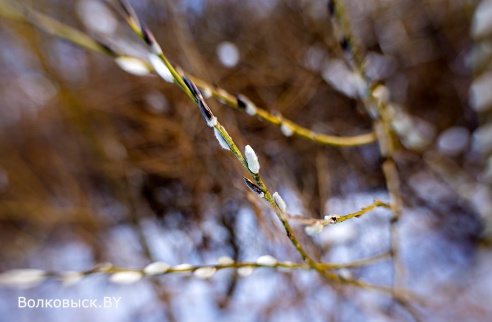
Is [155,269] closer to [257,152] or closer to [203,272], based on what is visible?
[203,272]

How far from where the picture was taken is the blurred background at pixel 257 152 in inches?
43.6

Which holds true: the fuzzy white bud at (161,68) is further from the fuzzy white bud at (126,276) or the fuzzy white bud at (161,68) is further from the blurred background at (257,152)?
the blurred background at (257,152)

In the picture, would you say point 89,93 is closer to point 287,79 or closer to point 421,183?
point 287,79

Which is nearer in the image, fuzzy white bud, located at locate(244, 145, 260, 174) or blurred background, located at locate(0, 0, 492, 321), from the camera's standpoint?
fuzzy white bud, located at locate(244, 145, 260, 174)

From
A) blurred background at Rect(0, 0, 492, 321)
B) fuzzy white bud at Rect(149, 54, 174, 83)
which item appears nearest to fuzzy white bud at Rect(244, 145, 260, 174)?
fuzzy white bud at Rect(149, 54, 174, 83)

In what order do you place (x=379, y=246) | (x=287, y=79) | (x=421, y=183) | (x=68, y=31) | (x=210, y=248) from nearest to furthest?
(x=68, y=31), (x=210, y=248), (x=379, y=246), (x=287, y=79), (x=421, y=183)

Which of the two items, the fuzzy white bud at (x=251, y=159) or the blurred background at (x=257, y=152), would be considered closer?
the fuzzy white bud at (x=251, y=159)

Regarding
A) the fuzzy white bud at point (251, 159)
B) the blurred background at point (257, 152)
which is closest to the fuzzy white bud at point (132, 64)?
the fuzzy white bud at point (251, 159)

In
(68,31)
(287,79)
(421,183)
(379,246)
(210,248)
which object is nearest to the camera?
(68,31)

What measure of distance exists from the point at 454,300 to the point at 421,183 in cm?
45

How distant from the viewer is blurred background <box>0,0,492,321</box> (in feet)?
3.64

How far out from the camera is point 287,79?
1.32m

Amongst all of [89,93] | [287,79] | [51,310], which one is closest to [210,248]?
[287,79]

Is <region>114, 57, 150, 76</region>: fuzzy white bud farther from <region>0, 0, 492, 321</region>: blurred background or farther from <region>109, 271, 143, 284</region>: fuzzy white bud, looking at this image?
<region>0, 0, 492, 321</region>: blurred background
